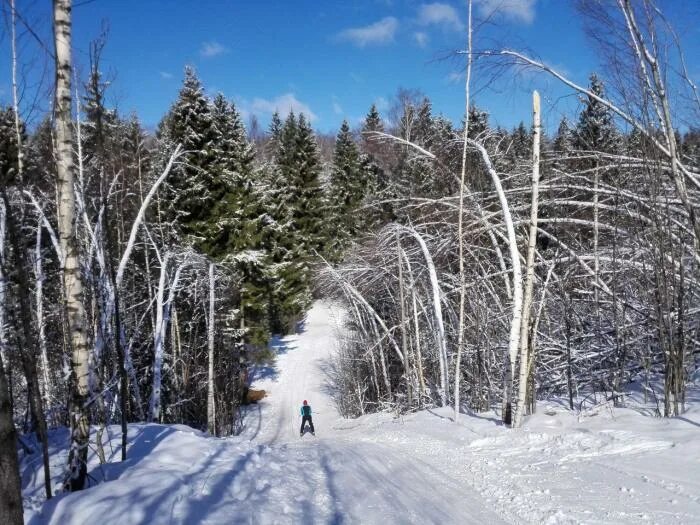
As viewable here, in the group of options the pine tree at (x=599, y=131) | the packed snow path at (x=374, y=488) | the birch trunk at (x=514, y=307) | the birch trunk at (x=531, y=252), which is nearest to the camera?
the packed snow path at (x=374, y=488)

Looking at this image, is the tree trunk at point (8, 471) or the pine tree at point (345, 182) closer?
the tree trunk at point (8, 471)

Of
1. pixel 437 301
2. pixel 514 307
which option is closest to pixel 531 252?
pixel 514 307

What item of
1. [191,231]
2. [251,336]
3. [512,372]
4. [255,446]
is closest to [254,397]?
[251,336]

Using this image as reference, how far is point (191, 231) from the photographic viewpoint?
17.6 m

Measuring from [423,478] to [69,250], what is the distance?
4682mm

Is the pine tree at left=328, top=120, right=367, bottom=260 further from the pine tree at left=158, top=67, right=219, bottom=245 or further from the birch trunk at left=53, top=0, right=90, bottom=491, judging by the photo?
the birch trunk at left=53, top=0, right=90, bottom=491

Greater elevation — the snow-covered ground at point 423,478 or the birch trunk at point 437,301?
the birch trunk at point 437,301

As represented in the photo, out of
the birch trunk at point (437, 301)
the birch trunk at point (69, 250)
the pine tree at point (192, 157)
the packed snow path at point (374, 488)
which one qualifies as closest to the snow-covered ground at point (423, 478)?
the packed snow path at point (374, 488)

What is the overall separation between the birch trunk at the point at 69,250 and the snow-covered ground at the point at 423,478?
0.43 m

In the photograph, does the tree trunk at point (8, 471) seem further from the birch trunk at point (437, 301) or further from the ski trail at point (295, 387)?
the ski trail at point (295, 387)

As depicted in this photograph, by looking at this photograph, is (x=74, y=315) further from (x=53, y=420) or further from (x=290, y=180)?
(x=290, y=180)

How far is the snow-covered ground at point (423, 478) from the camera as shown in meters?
3.68

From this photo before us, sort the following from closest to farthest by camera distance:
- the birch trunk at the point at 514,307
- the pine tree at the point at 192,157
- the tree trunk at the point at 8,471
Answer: the tree trunk at the point at 8,471, the birch trunk at the point at 514,307, the pine tree at the point at 192,157

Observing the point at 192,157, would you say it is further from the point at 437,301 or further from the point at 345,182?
the point at 345,182
